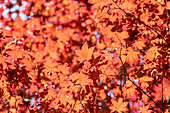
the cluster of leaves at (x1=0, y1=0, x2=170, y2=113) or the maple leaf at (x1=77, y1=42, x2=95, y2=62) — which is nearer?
the maple leaf at (x1=77, y1=42, x2=95, y2=62)

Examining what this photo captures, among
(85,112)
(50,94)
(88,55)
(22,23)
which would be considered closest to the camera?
(88,55)

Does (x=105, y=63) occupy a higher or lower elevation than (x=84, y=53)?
lower

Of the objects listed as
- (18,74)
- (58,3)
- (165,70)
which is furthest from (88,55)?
(58,3)

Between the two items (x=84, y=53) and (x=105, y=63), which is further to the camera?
(x=105, y=63)

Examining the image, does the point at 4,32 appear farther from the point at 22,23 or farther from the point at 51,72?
the point at 22,23

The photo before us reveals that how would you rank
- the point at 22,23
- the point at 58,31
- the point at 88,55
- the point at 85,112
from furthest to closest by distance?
the point at 58,31 < the point at 22,23 < the point at 85,112 < the point at 88,55

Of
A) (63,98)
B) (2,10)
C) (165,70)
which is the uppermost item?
(2,10)

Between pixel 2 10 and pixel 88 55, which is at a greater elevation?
pixel 2 10

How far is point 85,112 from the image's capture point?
2.27 metres

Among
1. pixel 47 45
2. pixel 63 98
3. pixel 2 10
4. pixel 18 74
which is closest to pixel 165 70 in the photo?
pixel 63 98

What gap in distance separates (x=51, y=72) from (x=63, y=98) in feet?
1.45

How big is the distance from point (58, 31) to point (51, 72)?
17.8 ft

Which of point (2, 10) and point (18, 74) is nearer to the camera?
point (18, 74)

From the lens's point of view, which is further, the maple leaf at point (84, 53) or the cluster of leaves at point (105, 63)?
the cluster of leaves at point (105, 63)
